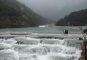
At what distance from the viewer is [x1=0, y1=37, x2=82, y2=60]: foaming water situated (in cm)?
2093

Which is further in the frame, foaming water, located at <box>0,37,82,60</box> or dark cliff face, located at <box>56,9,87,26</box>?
dark cliff face, located at <box>56,9,87,26</box>

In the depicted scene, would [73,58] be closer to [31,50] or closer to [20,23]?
[31,50]

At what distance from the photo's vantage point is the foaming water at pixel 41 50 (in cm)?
2093

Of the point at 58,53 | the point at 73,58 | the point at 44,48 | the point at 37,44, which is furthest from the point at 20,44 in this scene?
the point at 73,58

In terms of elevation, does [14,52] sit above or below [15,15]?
below

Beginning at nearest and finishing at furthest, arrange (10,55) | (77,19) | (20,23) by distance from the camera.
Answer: (10,55), (77,19), (20,23)

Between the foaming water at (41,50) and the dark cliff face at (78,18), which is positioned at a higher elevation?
the dark cliff face at (78,18)

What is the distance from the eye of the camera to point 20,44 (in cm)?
2530

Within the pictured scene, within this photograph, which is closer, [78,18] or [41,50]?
[41,50]

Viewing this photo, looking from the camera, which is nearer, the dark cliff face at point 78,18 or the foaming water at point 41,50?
the foaming water at point 41,50

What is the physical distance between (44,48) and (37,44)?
245cm

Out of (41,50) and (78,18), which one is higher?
(78,18)

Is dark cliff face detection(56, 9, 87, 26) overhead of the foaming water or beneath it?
overhead

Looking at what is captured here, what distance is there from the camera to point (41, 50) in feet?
73.7
